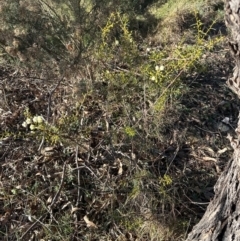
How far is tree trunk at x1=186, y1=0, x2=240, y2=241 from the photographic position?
1.84m

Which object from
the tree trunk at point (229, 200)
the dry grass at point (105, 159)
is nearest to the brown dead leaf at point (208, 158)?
the dry grass at point (105, 159)

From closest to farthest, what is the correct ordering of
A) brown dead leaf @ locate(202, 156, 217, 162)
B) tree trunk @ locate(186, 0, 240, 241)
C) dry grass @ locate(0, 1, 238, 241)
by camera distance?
tree trunk @ locate(186, 0, 240, 241), dry grass @ locate(0, 1, 238, 241), brown dead leaf @ locate(202, 156, 217, 162)

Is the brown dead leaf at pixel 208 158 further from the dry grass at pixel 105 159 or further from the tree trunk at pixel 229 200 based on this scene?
the tree trunk at pixel 229 200

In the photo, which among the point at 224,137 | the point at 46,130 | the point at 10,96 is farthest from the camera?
the point at 10,96

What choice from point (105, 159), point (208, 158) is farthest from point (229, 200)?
point (105, 159)

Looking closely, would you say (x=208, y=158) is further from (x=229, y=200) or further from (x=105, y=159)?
(x=229, y=200)

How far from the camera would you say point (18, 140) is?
340cm

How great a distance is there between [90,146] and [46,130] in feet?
1.93

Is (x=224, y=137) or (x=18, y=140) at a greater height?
(x=224, y=137)

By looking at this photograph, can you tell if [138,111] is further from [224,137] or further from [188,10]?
[188,10]

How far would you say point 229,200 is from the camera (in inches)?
81.5

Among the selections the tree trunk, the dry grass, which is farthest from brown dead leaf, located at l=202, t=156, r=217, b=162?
the tree trunk

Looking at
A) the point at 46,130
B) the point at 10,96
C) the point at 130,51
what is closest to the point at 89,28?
the point at 130,51

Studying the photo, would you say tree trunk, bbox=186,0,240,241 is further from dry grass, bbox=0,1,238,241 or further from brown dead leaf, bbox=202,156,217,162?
brown dead leaf, bbox=202,156,217,162
